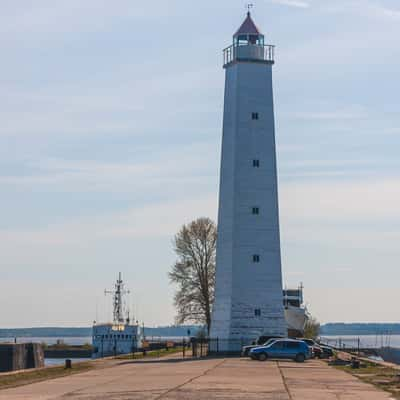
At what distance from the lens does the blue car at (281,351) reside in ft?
196

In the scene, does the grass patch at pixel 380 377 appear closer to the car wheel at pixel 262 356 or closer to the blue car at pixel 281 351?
the blue car at pixel 281 351

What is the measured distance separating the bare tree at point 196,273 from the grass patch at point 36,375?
31.6 metres

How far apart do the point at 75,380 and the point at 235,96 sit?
1290 inches

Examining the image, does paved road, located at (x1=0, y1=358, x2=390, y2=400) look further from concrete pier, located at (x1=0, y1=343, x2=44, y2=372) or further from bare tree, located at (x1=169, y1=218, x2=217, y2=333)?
→ bare tree, located at (x1=169, y1=218, x2=217, y2=333)

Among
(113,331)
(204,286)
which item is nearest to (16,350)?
(204,286)

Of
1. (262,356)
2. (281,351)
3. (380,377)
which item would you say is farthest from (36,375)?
(281,351)

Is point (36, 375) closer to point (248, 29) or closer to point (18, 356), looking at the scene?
point (18, 356)

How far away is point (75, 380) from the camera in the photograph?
138ft

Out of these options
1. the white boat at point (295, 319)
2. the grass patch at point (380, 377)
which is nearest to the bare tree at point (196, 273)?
the white boat at point (295, 319)

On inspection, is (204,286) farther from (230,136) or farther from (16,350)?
(16,350)

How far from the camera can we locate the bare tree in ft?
286

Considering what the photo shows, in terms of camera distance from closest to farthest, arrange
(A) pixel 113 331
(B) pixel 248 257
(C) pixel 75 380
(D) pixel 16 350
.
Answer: (C) pixel 75 380 < (D) pixel 16 350 < (B) pixel 248 257 < (A) pixel 113 331

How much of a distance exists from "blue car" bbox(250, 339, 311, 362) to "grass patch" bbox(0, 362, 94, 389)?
400 inches

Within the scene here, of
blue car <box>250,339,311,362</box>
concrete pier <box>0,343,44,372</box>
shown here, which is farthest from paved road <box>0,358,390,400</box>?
blue car <box>250,339,311,362</box>
